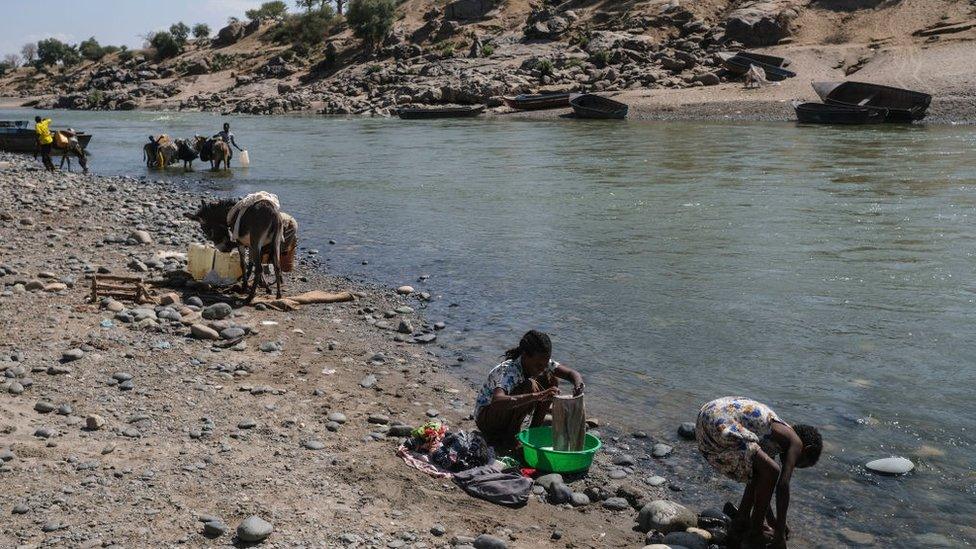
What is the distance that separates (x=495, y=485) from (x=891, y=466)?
285 cm

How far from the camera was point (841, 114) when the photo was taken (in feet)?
113

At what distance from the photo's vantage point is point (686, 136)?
106ft

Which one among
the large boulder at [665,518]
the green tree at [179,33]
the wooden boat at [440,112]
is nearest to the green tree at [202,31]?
the green tree at [179,33]

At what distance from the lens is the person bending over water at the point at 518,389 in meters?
6.16

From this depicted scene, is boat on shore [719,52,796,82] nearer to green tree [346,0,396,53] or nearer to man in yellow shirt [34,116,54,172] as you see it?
green tree [346,0,396,53]

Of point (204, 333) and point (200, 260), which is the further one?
point (200, 260)

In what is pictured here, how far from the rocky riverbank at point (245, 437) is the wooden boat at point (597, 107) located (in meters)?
31.1

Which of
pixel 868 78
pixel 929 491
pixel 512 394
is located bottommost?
pixel 929 491

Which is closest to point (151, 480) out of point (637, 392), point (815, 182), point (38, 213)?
point (637, 392)

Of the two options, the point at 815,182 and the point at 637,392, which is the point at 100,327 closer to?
the point at 637,392

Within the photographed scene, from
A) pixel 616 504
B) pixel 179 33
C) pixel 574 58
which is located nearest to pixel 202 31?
pixel 179 33

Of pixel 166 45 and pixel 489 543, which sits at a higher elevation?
pixel 166 45

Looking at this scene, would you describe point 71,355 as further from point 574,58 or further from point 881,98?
point 574,58

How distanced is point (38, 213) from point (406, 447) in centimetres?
1117
